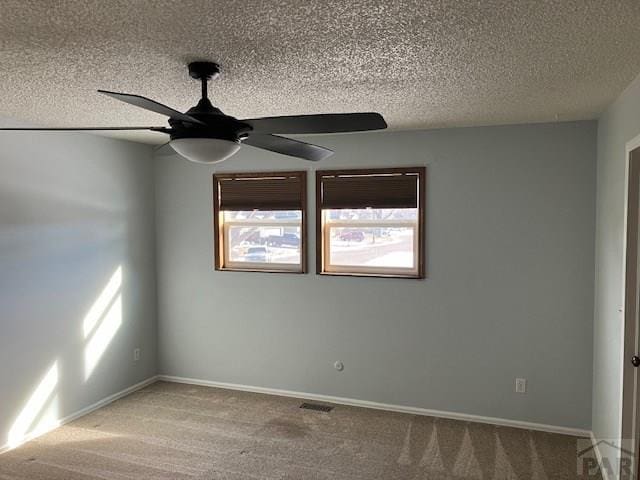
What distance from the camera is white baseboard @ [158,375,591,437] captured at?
3.93 meters

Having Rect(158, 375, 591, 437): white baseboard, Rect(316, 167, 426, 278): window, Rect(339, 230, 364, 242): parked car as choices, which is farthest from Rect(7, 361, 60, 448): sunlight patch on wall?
Rect(339, 230, 364, 242): parked car

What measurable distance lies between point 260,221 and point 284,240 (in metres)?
0.30

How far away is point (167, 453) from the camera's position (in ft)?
11.8

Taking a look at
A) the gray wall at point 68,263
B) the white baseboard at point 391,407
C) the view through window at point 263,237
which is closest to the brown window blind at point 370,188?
the view through window at point 263,237

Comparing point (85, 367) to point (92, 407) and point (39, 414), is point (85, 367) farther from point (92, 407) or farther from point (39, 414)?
point (39, 414)

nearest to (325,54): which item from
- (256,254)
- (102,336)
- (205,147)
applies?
(205,147)

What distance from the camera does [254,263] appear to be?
4.89m

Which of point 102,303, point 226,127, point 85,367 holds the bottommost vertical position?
point 85,367

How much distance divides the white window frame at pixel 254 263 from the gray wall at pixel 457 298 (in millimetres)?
96

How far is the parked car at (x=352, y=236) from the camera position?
14.8ft

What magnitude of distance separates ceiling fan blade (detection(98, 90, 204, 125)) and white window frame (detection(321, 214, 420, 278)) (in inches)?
103

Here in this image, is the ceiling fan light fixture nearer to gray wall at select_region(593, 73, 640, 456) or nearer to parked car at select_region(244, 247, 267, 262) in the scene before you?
gray wall at select_region(593, 73, 640, 456)

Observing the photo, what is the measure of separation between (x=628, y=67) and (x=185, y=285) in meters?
4.06

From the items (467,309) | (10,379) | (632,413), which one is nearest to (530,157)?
(467,309)
